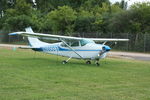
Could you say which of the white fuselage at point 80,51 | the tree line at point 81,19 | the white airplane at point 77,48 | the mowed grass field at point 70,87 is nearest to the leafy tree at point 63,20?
the tree line at point 81,19

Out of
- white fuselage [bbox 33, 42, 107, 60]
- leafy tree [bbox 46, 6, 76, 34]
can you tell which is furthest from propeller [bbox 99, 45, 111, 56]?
leafy tree [bbox 46, 6, 76, 34]

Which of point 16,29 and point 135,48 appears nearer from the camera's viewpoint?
point 135,48

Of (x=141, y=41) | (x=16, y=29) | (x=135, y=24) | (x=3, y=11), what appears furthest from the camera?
(x=3, y=11)

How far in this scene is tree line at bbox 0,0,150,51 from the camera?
157ft

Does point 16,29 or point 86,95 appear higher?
point 16,29

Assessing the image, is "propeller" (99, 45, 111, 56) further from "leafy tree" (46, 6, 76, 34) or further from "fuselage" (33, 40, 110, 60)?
"leafy tree" (46, 6, 76, 34)

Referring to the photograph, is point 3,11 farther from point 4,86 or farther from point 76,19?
point 4,86

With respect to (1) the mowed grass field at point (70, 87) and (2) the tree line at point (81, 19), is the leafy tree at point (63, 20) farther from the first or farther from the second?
(1) the mowed grass field at point (70, 87)

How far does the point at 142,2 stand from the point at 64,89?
40762 millimetres

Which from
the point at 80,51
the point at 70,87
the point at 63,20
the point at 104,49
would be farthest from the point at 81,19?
the point at 70,87

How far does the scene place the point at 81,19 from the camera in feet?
194

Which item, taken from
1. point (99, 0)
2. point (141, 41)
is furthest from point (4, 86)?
point (99, 0)

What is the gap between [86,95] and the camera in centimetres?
1044

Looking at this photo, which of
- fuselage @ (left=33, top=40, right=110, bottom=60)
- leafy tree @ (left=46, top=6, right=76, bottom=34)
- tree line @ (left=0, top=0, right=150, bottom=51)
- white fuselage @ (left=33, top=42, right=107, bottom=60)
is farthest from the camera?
leafy tree @ (left=46, top=6, right=76, bottom=34)
